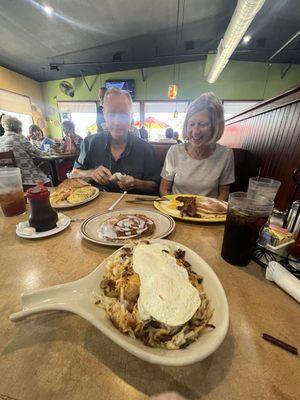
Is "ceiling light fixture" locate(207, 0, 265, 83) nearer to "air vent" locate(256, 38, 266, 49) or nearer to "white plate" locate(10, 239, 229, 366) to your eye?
"air vent" locate(256, 38, 266, 49)

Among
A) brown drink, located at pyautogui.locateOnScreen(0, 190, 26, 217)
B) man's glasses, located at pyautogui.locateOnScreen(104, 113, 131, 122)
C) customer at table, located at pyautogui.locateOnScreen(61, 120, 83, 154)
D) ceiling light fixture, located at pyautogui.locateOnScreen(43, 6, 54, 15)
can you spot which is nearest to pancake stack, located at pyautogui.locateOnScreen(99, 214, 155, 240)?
brown drink, located at pyautogui.locateOnScreen(0, 190, 26, 217)

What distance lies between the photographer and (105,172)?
138 cm

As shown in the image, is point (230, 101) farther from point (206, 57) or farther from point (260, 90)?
point (206, 57)

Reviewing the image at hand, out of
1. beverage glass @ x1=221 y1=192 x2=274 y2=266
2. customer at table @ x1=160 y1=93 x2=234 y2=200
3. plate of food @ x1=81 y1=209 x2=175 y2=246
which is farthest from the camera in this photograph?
customer at table @ x1=160 y1=93 x2=234 y2=200

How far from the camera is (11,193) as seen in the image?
95cm

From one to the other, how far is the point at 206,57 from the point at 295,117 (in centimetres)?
724

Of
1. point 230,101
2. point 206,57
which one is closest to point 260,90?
point 230,101

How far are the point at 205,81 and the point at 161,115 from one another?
2.01 meters

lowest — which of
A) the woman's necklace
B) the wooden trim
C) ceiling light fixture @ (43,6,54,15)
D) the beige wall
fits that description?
the woman's necklace

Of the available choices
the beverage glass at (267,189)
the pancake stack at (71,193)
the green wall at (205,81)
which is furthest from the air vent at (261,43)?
the pancake stack at (71,193)

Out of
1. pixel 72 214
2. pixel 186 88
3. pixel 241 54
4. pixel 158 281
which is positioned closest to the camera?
pixel 158 281

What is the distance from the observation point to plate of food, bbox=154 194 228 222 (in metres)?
0.93

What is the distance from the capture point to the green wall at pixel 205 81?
6773 mm

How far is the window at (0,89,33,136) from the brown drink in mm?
7099
